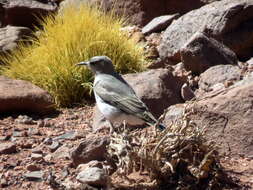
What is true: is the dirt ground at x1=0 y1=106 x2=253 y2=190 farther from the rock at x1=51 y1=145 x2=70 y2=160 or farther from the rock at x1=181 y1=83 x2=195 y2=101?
the rock at x1=181 y1=83 x2=195 y2=101

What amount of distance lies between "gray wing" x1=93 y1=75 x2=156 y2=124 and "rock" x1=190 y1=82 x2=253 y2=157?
0.63m

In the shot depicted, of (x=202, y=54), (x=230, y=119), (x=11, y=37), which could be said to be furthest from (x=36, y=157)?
(x=11, y=37)

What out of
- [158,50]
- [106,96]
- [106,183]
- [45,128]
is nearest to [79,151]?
[106,183]

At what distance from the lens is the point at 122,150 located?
5070 mm

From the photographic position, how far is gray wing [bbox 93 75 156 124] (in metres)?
6.56

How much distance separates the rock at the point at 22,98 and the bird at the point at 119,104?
1.22m

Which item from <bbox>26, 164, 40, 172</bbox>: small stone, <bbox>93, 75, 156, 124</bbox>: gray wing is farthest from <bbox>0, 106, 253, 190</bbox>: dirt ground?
<bbox>93, 75, 156, 124</bbox>: gray wing

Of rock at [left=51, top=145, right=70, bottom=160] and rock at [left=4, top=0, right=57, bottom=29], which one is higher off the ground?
rock at [left=4, top=0, right=57, bottom=29]

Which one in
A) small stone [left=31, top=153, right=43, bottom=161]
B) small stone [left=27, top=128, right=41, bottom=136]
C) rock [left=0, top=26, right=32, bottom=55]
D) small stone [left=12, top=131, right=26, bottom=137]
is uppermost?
rock [left=0, top=26, right=32, bottom=55]

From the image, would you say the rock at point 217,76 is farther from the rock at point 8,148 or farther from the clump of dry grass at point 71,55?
the rock at point 8,148

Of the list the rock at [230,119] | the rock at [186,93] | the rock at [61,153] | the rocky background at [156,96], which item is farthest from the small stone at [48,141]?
the rock at [186,93]

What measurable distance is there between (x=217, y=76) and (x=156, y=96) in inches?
56.3

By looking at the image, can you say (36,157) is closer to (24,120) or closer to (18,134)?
(18,134)

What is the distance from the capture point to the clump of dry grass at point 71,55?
8859 mm
